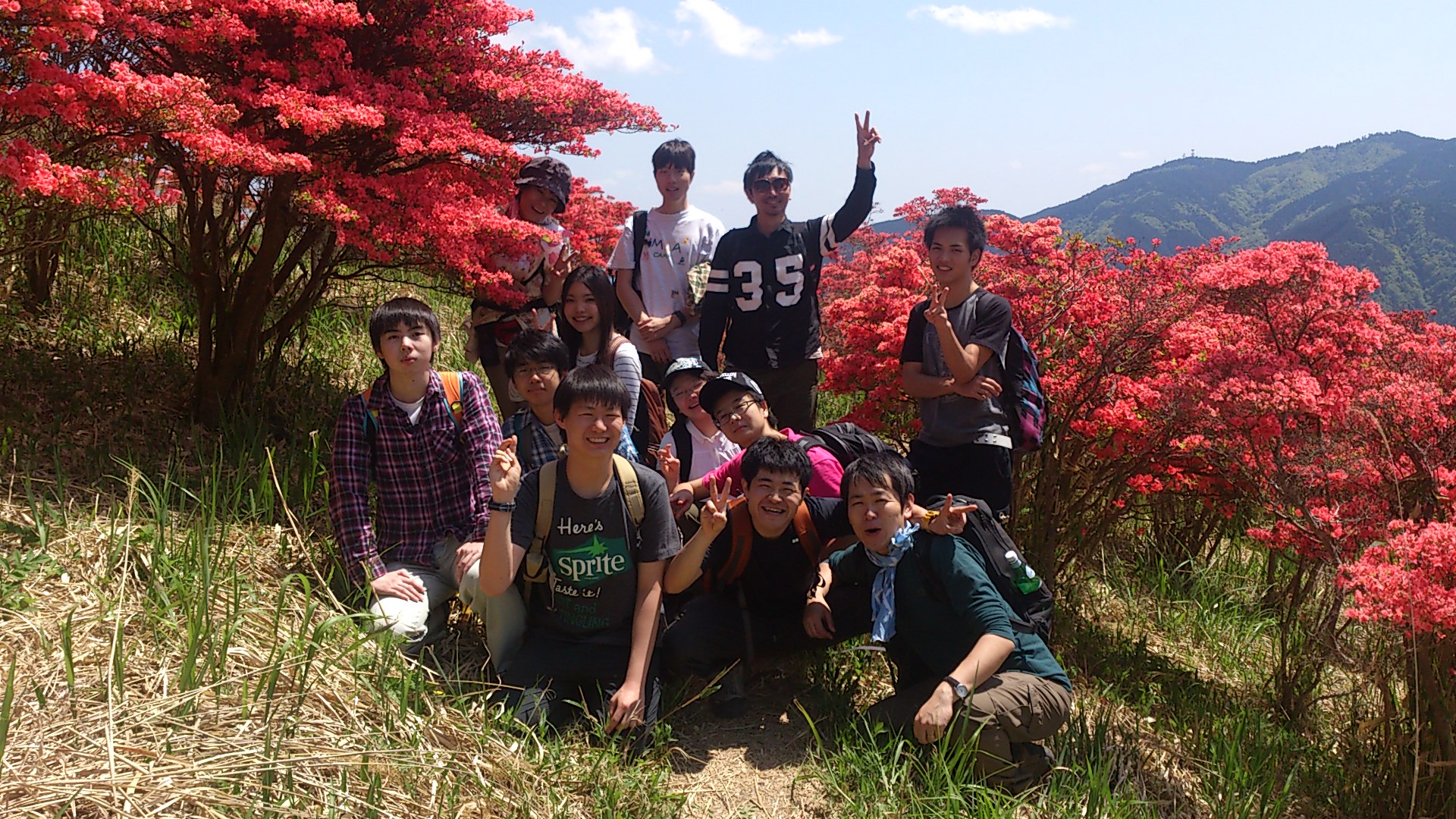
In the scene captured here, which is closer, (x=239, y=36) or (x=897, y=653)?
(x=897, y=653)

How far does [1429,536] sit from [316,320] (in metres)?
5.85

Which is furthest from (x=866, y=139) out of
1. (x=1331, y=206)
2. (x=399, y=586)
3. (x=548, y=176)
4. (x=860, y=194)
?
(x=1331, y=206)

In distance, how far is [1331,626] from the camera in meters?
3.39

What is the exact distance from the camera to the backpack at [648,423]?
4.03 meters

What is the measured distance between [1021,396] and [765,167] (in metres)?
1.60

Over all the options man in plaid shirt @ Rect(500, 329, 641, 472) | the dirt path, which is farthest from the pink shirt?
the dirt path

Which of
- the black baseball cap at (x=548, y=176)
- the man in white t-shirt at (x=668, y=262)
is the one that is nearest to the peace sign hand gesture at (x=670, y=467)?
the man in white t-shirt at (x=668, y=262)

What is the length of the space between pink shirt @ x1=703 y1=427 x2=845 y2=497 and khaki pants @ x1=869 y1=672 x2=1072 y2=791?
914 mm

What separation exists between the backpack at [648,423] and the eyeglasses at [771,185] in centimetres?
98

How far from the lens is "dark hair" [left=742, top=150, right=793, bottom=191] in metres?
4.24

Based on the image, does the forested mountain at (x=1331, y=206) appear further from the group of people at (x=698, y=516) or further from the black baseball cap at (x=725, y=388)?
the black baseball cap at (x=725, y=388)

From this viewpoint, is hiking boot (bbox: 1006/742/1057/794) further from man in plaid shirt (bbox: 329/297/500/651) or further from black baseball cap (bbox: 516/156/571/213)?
black baseball cap (bbox: 516/156/571/213)

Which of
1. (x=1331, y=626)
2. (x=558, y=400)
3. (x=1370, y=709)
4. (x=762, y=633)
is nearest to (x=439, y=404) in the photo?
(x=558, y=400)

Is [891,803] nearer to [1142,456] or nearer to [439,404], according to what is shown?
[439,404]
